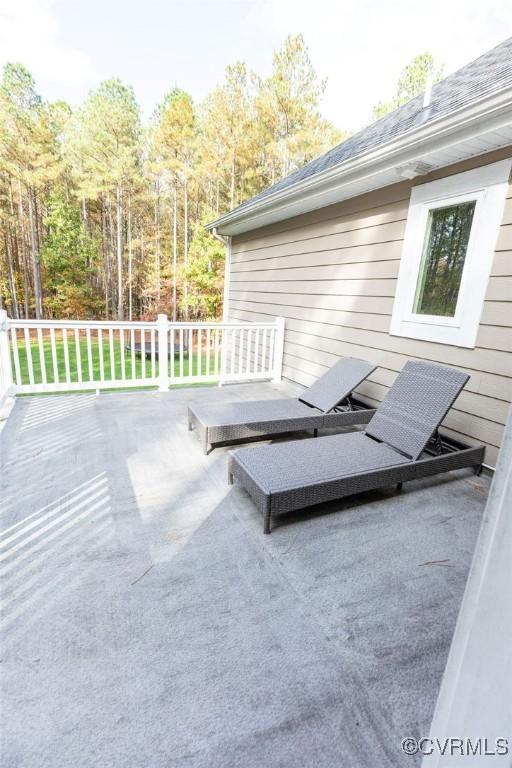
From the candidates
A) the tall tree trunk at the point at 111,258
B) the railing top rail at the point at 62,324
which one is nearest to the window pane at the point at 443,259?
the railing top rail at the point at 62,324

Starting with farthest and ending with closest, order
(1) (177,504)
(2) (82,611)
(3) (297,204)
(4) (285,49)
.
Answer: (4) (285,49) < (3) (297,204) < (1) (177,504) < (2) (82,611)

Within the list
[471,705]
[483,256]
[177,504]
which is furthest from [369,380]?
[471,705]

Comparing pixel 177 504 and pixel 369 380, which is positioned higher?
Result: pixel 369 380

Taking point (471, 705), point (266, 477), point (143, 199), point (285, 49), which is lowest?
point (266, 477)

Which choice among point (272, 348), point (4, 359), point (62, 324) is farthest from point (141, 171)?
point (4, 359)

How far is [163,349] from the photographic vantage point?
16.5 feet

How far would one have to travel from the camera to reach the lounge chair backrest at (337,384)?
12.9 feet

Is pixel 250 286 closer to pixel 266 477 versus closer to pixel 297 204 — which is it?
pixel 297 204

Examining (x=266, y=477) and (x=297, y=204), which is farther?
(x=297, y=204)

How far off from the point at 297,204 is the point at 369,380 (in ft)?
8.59

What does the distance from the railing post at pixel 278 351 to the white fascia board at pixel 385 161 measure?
66.5 inches

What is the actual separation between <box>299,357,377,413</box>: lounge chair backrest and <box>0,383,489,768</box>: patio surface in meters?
1.30

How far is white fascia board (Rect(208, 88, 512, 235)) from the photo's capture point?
2670mm

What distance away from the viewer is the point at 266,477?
238cm
